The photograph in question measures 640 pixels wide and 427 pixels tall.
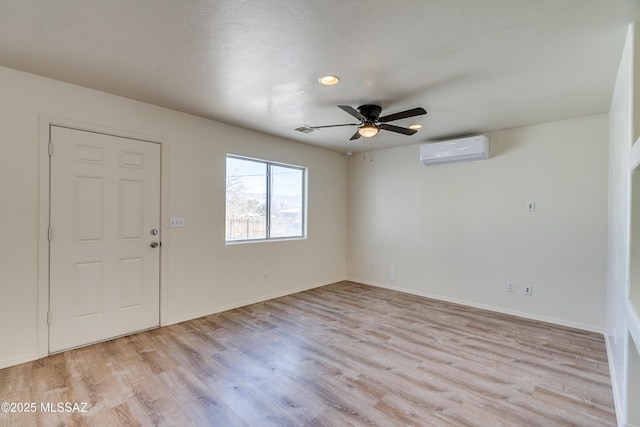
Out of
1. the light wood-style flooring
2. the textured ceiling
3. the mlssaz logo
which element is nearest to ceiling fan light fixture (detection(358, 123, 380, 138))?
the textured ceiling

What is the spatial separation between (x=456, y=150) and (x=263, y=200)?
283cm

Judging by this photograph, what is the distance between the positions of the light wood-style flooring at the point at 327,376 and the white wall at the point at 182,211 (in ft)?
1.34

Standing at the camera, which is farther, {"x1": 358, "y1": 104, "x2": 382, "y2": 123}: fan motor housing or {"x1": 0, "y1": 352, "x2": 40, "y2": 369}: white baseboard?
{"x1": 358, "y1": 104, "x2": 382, "y2": 123}: fan motor housing

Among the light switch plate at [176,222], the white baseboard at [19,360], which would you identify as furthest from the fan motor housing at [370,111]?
the white baseboard at [19,360]

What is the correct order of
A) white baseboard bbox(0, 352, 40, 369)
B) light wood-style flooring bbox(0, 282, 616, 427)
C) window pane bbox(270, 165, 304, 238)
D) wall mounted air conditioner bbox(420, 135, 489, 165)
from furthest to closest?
window pane bbox(270, 165, 304, 238), wall mounted air conditioner bbox(420, 135, 489, 165), white baseboard bbox(0, 352, 40, 369), light wood-style flooring bbox(0, 282, 616, 427)

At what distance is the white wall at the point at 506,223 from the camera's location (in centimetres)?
352

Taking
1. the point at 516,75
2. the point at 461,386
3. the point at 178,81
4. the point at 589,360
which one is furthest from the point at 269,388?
the point at 516,75

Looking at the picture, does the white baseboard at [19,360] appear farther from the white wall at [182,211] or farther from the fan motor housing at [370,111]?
the fan motor housing at [370,111]

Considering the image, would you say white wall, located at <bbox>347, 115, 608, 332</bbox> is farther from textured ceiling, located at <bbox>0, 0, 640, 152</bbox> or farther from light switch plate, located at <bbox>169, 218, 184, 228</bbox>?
light switch plate, located at <bbox>169, 218, 184, 228</bbox>

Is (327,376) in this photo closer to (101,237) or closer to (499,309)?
(101,237)

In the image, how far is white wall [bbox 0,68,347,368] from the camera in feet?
8.31

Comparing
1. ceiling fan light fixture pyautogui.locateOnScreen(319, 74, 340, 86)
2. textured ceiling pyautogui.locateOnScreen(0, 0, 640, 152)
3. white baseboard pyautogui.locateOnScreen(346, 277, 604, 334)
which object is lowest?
white baseboard pyautogui.locateOnScreen(346, 277, 604, 334)

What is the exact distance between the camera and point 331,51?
220 cm

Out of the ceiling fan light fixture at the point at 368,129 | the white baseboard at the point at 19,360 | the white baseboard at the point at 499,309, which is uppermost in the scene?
the ceiling fan light fixture at the point at 368,129
